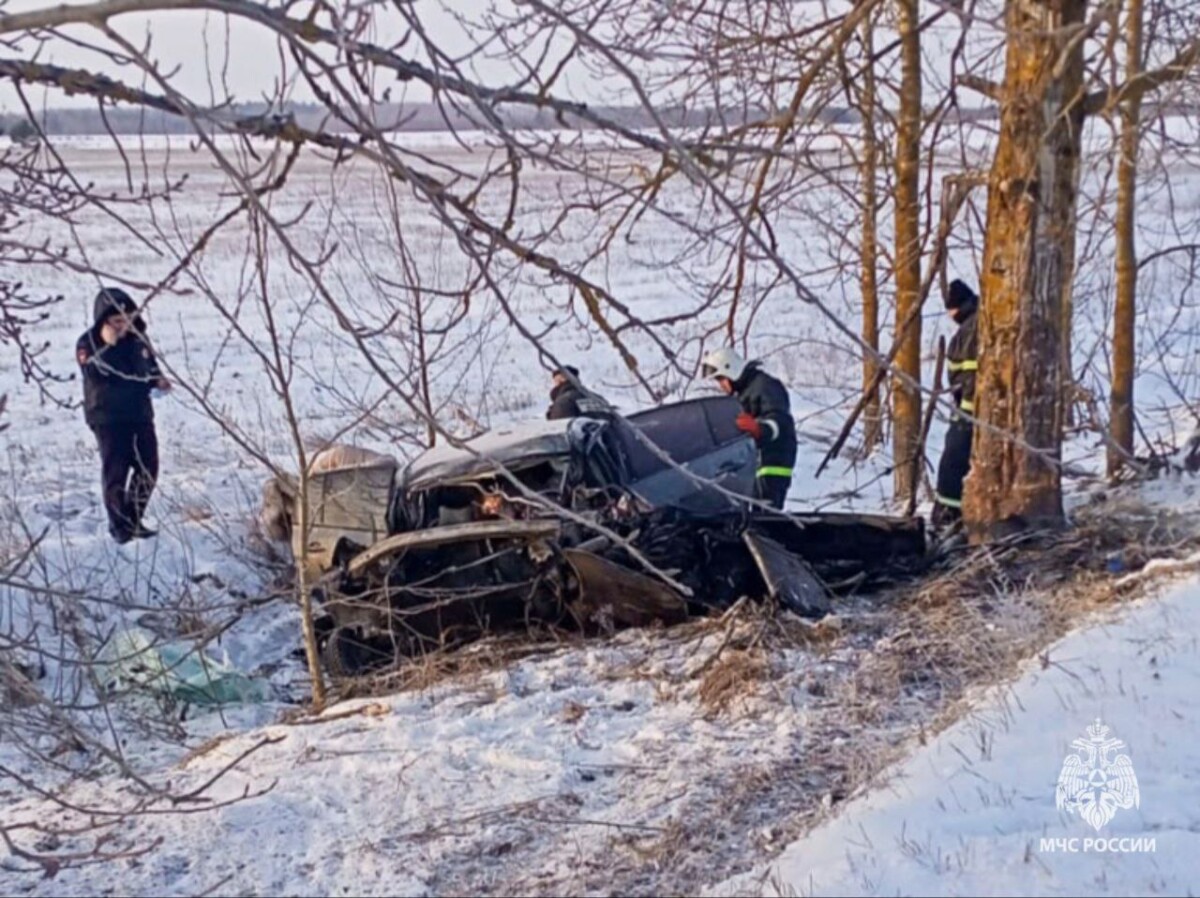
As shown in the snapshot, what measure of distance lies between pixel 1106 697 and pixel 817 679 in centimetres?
136

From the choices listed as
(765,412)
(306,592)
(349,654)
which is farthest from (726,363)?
(306,592)

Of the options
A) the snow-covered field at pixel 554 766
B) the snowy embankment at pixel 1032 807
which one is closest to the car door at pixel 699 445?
the snow-covered field at pixel 554 766

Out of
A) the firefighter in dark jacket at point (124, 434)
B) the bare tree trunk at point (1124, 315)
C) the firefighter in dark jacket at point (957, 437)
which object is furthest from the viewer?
the bare tree trunk at point (1124, 315)

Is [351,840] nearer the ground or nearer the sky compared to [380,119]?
nearer the ground

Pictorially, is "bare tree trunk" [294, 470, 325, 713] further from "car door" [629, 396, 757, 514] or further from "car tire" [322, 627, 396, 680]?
"car door" [629, 396, 757, 514]

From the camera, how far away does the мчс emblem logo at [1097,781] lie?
12.4ft

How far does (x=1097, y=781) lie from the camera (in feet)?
13.0

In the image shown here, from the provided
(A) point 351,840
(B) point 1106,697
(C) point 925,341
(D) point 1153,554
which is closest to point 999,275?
(D) point 1153,554

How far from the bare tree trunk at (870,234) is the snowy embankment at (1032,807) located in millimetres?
3915

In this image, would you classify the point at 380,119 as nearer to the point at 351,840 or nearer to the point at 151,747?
the point at 351,840

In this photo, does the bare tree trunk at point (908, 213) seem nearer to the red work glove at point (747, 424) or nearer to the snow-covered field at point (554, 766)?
the red work glove at point (747, 424)

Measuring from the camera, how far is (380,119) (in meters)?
3.69

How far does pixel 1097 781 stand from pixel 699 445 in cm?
496

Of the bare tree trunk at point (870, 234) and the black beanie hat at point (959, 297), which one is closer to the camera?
the bare tree trunk at point (870, 234)
